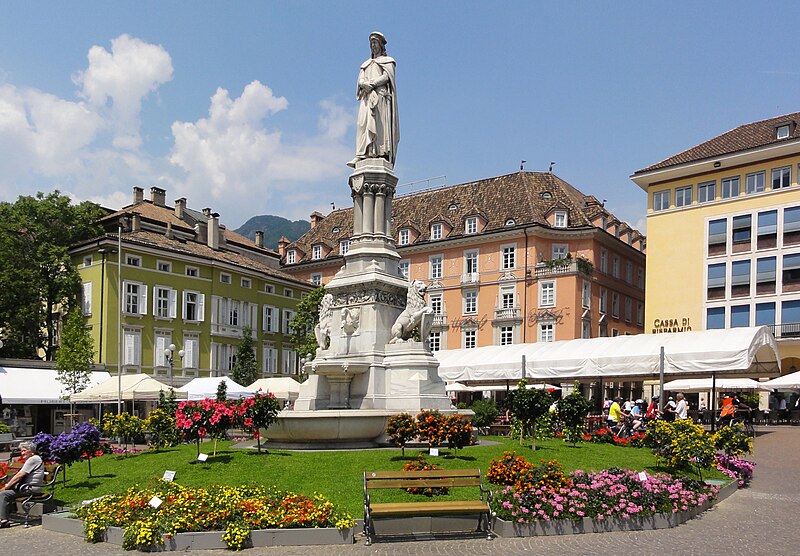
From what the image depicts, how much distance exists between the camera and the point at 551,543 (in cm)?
1127

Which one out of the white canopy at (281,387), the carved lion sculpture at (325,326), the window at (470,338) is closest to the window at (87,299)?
the white canopy at (281,387)

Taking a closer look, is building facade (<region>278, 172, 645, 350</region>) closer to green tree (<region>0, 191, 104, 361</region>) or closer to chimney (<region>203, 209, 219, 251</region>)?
chimney (<region>203, 209, 219, 251</region>)

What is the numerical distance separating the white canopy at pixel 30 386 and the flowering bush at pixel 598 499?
97.9ft

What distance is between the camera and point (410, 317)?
68.2 ft

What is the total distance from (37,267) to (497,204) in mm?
33753

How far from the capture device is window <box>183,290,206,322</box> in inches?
2116

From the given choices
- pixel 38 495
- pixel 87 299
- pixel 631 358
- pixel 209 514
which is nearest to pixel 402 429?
pixel 209 514

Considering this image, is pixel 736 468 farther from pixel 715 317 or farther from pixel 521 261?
pixel 521 261

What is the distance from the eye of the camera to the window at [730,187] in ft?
166

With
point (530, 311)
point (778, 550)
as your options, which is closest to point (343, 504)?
point (778, 550)

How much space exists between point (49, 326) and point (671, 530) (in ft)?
149

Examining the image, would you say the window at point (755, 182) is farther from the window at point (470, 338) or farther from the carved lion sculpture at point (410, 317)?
the carved lion sculpture at point (410, 317)

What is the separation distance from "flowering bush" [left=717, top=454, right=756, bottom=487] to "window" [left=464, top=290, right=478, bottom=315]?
43.5m

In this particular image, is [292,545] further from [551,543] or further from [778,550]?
[778,550]
